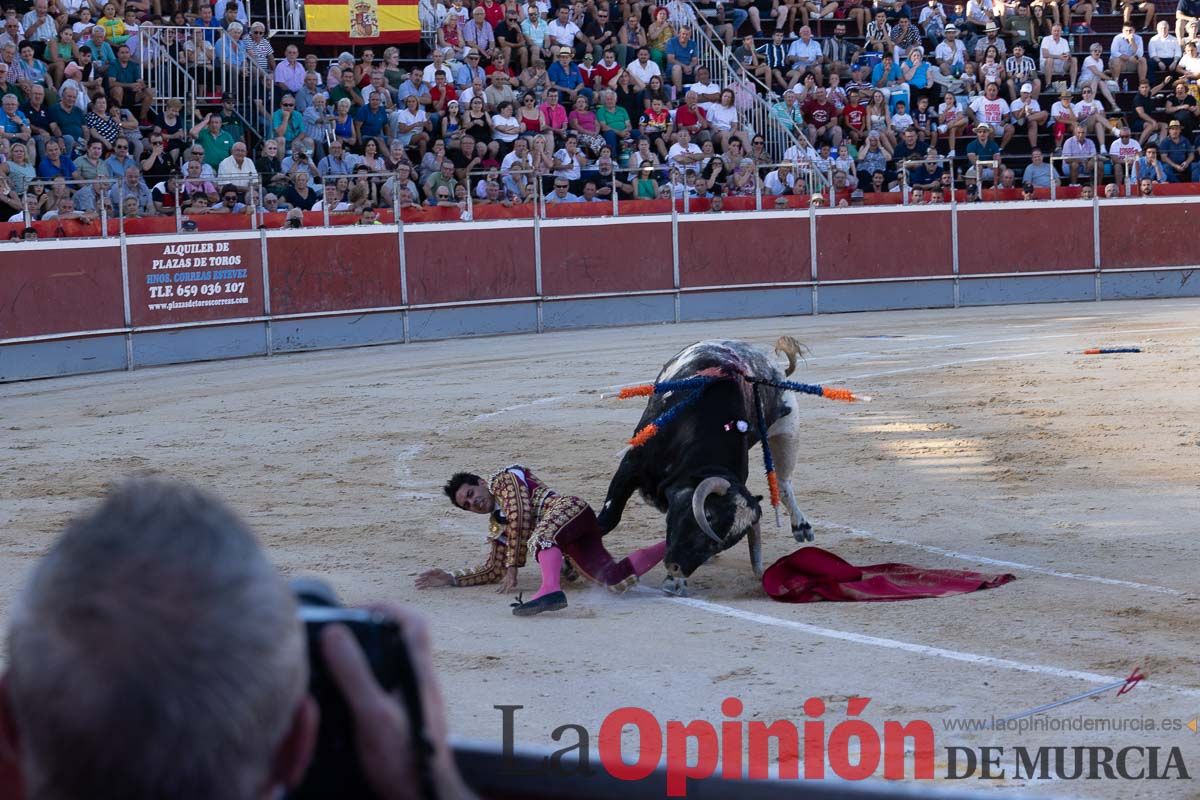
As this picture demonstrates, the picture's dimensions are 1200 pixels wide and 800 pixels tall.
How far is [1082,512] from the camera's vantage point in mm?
8422

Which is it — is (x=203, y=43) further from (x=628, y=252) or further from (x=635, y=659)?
(x=635, y=659)

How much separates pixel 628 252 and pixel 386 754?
19.8 metres

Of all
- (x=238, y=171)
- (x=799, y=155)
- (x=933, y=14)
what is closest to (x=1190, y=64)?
(x=933, y=14)

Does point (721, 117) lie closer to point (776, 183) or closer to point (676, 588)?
point (776, 183)

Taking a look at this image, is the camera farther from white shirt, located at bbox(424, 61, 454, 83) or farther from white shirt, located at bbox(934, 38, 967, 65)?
white shirt, located at bbox(934, 38, 967, 65)

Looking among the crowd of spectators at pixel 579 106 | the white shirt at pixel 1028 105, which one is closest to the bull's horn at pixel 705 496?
the crowd of spectators at pixel 579 106

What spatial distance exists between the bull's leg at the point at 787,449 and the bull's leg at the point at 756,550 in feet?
2.16

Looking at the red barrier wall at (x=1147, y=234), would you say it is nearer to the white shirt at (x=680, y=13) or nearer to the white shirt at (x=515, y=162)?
the white shirt at (x=680, y=13)

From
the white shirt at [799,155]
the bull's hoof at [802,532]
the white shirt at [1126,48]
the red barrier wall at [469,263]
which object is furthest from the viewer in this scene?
the white shirt at [1126,48]

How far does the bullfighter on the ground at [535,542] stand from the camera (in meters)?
6.68

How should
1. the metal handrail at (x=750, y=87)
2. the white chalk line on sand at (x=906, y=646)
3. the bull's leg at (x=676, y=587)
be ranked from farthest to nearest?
the metal handrail at (x=750, y=87)
the bull's leg at (x=676, y=587)
the white chalk line on sand at (x=906, y=646)

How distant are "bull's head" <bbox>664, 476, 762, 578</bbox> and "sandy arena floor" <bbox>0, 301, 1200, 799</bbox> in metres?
0.23

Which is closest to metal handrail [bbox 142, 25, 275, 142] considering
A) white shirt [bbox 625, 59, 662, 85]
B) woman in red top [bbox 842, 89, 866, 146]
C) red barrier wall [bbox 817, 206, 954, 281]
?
white shirt [bbox 625, 59, 662, 85]

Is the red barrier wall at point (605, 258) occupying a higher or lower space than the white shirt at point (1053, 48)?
lower
